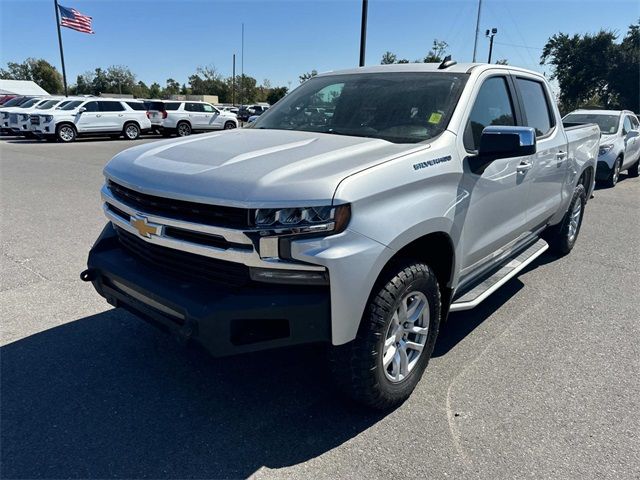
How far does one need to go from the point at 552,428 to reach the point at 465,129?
184cm

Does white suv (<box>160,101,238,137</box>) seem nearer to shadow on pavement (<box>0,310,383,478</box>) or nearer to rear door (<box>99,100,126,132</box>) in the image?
rear door (<box>99,100,126,132</box>)

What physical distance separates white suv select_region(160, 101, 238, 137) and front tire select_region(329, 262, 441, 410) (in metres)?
22.2

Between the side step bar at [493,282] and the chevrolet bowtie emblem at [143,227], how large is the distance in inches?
75.1

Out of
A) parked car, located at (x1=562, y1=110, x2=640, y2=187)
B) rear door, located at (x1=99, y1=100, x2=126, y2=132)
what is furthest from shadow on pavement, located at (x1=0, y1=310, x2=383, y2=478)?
rear door, located at (x1=99, y1=100, x2=126, y2=132)

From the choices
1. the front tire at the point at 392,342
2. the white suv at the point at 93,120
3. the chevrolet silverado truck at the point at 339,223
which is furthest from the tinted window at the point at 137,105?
the front tire at the point at 392,342

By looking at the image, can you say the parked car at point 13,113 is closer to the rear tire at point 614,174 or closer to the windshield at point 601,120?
the windshield at point 601,120

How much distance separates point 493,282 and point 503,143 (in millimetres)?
1226

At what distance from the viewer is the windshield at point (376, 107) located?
3.12 meters

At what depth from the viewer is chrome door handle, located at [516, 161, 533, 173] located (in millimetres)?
3642

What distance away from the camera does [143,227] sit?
2562mm

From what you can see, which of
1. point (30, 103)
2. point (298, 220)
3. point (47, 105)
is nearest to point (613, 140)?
point (298, 220)

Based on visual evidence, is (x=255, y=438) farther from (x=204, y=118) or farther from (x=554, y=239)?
(x=204, y=118)

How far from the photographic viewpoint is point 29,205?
768 centimetres

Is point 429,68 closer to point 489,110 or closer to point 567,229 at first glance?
point 489,110
